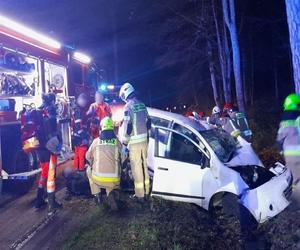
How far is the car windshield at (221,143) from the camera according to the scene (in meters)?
5.84

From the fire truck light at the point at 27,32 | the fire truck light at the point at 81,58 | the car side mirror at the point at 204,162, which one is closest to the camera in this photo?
the car side mirror at the point at 204,162

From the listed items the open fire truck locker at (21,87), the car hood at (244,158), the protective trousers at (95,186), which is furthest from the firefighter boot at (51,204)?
the car hood at (244,158)

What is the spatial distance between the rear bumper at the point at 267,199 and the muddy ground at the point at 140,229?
0.18 metres

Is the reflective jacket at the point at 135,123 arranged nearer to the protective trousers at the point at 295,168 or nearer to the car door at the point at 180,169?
the car door at the point at 180,169

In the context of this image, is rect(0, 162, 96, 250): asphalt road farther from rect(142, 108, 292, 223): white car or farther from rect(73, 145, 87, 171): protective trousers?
rect(142, 108, 292, 223): white car

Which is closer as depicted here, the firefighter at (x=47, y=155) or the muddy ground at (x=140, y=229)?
the muddy ground at (x=140, y=229)

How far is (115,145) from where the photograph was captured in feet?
19.4

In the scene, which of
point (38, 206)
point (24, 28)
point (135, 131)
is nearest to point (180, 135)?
point (135, 131)

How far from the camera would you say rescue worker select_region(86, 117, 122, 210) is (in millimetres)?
5785

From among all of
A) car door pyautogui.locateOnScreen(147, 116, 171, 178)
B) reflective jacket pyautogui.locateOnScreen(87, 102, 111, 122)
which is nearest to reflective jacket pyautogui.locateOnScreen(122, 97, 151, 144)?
car door pyautogui.locateOnScreen(147, 116, 171, 178)

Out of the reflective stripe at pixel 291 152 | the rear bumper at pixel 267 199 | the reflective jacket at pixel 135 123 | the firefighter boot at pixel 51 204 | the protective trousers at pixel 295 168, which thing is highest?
the reflective jacket at pixel 135 123

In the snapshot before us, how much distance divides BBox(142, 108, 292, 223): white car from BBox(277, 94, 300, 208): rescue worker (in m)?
0.12

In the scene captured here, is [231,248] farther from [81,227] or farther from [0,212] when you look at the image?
[0,212]

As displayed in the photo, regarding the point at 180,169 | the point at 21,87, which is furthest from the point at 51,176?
the point at 21,87
